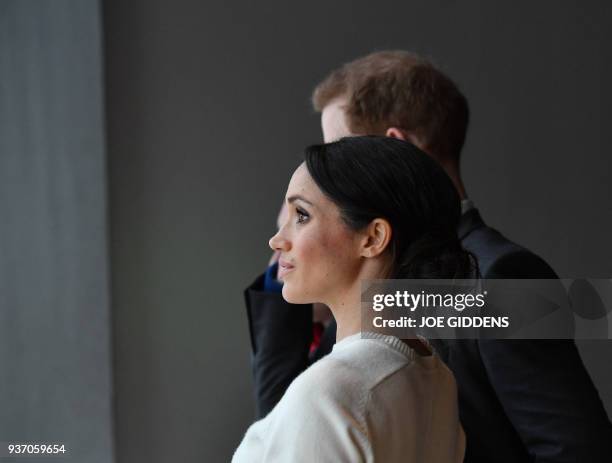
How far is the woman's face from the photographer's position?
0.90 m

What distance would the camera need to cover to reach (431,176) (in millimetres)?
889

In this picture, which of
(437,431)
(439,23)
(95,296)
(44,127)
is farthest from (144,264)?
(437,431)

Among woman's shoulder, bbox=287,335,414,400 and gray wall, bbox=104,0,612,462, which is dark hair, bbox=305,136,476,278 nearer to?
woman's shoulder, bbox=287,335,414,400

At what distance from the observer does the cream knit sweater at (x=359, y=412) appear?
0.72 metres

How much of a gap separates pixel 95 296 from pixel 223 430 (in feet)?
1.63

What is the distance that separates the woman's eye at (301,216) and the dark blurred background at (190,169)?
4.36ft

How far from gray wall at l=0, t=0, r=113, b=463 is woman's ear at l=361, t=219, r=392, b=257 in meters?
1.38

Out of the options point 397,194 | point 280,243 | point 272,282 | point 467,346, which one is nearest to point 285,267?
point 280,243

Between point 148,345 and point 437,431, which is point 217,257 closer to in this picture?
point 148,345

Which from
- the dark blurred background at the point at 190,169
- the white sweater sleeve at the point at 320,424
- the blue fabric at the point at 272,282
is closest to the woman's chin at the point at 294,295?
the white sweater sleeve at the point at 320,424

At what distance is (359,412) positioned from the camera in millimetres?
736

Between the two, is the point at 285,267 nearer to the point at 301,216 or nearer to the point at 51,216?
the point at 301,216

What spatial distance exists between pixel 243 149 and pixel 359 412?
1.60 meters

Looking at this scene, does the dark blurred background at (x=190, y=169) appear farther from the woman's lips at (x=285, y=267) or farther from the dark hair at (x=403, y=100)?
the woman's lips at (x=285, y=267)
